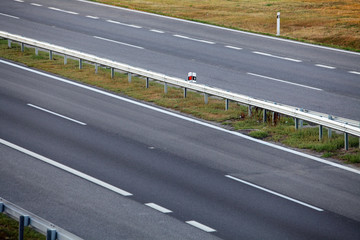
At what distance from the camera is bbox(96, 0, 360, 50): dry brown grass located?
30219 millimetres

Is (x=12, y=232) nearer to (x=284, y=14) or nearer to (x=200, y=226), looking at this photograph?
(x=200, y=226)

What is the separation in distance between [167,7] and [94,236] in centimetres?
2957

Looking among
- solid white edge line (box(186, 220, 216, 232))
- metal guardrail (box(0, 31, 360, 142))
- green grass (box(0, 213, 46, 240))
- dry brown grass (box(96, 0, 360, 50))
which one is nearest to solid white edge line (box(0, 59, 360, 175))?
metal guardrail (box(0, 31, 360, 142))

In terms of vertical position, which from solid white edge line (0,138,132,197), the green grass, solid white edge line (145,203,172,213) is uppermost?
the green grass

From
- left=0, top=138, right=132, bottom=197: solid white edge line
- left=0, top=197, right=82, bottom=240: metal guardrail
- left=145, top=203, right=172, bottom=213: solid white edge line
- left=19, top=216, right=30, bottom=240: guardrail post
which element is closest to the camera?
left=0, top=197, right=82, bottom=240: metal guardrail

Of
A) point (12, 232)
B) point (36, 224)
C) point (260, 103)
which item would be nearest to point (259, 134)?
point (260, 103)

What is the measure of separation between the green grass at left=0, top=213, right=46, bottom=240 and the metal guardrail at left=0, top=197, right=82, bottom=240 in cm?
43

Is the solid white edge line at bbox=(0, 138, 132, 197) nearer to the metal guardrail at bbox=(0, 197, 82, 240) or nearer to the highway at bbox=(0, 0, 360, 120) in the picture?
the metal guardrail at bbox=(0, 197, 82, 240)

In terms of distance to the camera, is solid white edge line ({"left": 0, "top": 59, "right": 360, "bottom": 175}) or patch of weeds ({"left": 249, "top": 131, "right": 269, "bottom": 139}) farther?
patch of weeds ({"left": 249, "top": 131, "right": 269, "bottom": 139})

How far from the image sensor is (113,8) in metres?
37.4

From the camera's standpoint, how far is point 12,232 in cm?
1009

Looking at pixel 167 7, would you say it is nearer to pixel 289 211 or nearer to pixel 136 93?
pixel 136 93

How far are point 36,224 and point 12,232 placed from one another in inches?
50.1

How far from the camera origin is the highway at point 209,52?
68.5 ft
